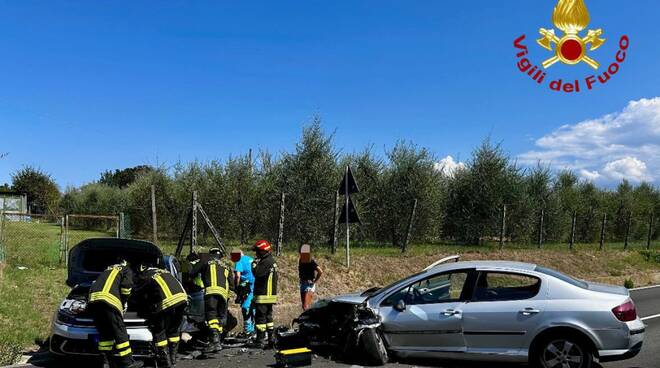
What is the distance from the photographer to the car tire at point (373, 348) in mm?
7141

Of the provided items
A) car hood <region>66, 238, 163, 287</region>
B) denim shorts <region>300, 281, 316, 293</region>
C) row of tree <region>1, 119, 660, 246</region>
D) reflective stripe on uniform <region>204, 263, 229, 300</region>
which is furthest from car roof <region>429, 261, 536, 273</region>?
row of tree <region>1, 119, 660, 246</region>

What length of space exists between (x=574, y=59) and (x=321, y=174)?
1043 cm

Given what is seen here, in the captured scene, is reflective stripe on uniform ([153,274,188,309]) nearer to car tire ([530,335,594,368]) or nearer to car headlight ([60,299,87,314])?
car headlight ([60,299,87,314])

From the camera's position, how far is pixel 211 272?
8414 millimetres

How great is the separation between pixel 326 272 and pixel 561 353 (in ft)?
28.8

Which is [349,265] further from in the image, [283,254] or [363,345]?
[363,345]

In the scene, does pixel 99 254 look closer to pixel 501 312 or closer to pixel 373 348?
pixel 373 348

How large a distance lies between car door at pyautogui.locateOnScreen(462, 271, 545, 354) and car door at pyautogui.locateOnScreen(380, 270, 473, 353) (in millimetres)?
161

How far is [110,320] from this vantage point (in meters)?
6.67

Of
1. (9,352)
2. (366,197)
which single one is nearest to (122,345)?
(9,352)

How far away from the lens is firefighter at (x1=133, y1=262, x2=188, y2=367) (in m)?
7.06

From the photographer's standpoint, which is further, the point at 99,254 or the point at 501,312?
the point at 99,254

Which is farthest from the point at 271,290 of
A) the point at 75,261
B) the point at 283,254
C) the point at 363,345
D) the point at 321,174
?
the point at 321,174

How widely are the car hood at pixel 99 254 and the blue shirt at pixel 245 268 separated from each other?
154 cm
